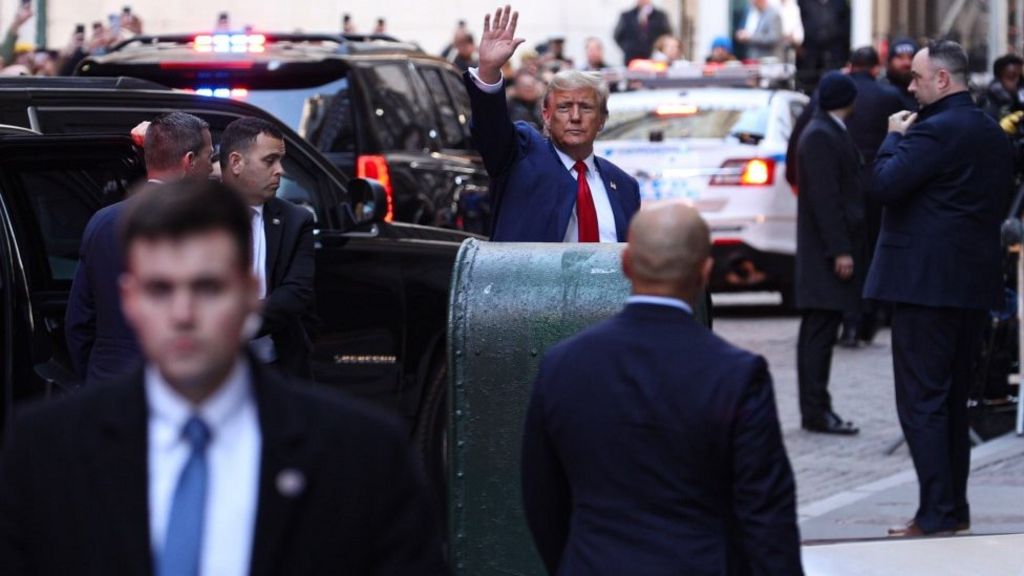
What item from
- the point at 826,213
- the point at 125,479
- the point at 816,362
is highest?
the point at 125,479

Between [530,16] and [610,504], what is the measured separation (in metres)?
28.2

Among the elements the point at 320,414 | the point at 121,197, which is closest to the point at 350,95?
the point at 121,197

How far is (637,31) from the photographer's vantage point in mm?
26969

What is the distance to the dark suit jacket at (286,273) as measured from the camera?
6613 millimetres

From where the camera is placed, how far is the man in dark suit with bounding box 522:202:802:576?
13.1ft

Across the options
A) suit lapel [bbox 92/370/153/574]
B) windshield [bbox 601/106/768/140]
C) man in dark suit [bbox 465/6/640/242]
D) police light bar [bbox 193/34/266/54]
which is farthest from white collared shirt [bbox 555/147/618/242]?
windshield [bbox 601/106/768/140]

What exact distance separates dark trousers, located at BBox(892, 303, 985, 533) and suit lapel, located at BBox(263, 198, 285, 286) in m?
2.68

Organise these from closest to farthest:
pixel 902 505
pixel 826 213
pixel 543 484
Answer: pixel 543 484, pixel 902 505, pixel 826 213

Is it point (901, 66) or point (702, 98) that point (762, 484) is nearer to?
point (901, 66)

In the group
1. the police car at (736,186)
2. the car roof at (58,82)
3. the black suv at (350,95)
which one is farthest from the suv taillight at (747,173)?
the car roof at (58,82)

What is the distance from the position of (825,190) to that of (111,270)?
6.16m

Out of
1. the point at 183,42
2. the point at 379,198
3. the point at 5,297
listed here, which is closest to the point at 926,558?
the point at 379,198

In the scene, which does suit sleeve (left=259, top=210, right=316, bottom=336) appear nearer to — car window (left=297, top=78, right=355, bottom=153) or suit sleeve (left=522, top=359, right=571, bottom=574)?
suit sleeve (left=522, top=359, right=571, bottom=574)

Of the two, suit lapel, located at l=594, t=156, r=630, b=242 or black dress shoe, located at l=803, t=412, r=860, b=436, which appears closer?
suit lapel, located at l=594, t=156, r=630, b=242
